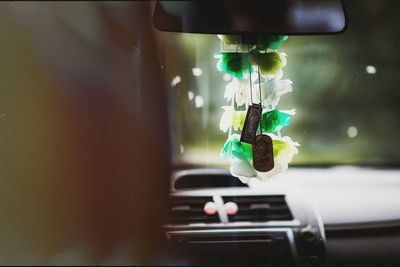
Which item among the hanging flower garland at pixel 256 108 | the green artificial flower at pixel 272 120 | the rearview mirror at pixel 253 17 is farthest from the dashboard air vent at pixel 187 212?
the rearview mirror at pixel 253 17

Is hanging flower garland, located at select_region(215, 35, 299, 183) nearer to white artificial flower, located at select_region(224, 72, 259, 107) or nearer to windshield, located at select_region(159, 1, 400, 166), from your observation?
white artificial flower, located at select_region(224, 72, 259, 107)

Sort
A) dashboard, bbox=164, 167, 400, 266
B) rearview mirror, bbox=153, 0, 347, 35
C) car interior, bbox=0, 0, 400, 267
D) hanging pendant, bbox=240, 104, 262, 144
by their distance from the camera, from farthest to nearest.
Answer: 1. dashboard, bbox=164, 167, 400, 266
2. car interior, bbox=0, 0, 400, 267
3. hanging pendant, bbox=240, 104, 262, 144
4. rearview mirror, bbox=153, 0, 347, 35

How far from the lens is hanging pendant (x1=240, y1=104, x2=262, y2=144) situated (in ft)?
4.09

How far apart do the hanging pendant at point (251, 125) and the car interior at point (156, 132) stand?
0.07 m

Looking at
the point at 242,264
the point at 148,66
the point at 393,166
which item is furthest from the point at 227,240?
the point at 393,166

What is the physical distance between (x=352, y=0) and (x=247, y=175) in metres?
0.71

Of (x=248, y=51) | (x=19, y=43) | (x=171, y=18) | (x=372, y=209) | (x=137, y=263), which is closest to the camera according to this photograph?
(x=171, y=18)

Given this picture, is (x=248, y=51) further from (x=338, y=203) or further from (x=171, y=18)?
(x=338, y=203)

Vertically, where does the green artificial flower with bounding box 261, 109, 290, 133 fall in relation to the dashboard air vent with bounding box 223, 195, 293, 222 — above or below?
above

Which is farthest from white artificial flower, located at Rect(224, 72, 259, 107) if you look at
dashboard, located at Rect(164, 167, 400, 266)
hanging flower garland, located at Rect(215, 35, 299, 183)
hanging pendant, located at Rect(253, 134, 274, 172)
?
dashboard, located at Rect(164, 167, 400, 266)

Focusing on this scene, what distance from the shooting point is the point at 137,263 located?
1685 mm

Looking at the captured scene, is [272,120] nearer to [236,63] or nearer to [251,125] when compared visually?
[251,125]

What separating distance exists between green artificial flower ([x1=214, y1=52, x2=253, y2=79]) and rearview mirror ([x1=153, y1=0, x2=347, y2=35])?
0.14 metres

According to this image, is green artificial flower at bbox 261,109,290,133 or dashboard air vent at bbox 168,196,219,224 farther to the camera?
dashboard air vent at bbox 168,196,219,224
